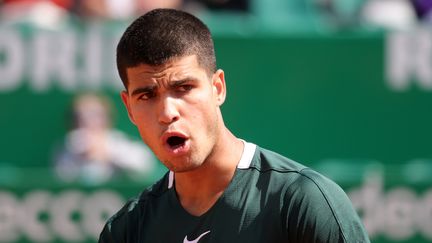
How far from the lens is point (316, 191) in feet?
10.9

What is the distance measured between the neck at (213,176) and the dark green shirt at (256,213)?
0.10 ft

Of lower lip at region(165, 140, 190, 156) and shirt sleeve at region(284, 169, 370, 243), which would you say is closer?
shirt sleeve at region(284, 169, 370, 243)

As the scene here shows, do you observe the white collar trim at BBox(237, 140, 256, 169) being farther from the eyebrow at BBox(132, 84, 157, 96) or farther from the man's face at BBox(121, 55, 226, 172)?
the eyebrow at BBox(132, 84, 157, 96)

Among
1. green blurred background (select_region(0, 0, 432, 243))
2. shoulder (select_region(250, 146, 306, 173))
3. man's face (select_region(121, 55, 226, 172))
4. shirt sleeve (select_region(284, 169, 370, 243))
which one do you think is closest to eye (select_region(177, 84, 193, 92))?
man's face (select_region(121, 55, 226, 172))

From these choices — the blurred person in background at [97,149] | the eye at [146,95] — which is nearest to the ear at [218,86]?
the eye at [146,95]

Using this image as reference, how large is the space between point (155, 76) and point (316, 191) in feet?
2.15

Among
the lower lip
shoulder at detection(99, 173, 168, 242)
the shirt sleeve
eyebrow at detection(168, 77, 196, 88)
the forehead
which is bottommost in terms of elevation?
shoulder at detection(99, 173, 168, 242)

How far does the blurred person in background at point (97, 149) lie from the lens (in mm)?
8281

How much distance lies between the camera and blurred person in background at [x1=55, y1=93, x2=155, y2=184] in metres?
8.28

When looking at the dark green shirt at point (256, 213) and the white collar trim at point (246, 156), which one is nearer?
the dark green shirt at point (256, 213)

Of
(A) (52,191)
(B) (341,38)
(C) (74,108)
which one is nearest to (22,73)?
(C) (74,108)

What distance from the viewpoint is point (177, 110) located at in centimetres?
343

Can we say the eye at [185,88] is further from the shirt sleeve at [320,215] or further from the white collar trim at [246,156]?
the shirt sleeve at [320,215]

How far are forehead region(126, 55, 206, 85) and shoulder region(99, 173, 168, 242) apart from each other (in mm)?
502
